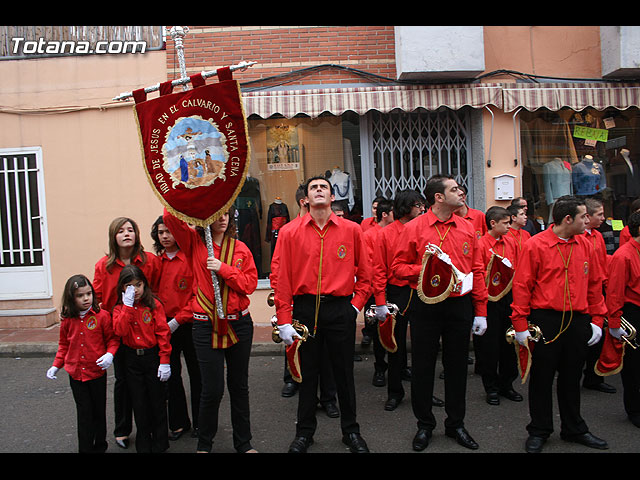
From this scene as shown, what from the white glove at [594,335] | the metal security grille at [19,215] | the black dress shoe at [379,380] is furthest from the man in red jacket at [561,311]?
the metal security grille at [19,215]

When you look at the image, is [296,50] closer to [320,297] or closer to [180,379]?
[320,297]

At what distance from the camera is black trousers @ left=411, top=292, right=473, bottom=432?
4.50m

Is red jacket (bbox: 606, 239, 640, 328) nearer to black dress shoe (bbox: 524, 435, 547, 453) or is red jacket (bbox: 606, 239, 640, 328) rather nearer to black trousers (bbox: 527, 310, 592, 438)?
black trousers (bbox: 527, 310, 592, 438)

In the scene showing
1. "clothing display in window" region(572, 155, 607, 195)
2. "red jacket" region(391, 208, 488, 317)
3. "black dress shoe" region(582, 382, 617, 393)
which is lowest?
"black dress shoe" region(582, 382, 617, 393)

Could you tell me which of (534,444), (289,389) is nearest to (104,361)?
(289,389)

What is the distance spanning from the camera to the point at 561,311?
4.35 metres

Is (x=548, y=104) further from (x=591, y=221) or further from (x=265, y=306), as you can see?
(x=265, y=306)

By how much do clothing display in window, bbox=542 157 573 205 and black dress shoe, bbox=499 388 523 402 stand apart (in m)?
4.25

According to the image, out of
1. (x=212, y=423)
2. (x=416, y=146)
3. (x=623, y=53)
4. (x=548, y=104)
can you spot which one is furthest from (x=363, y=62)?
(x=212, y=423)

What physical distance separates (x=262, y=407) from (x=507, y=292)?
2.67 meters

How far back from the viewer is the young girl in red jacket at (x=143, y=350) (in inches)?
173

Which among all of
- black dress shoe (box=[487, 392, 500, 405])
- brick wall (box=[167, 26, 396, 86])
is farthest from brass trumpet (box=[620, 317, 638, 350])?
brick wall (box=[167, 26, 396, 86])

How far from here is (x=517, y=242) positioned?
5.96 metres

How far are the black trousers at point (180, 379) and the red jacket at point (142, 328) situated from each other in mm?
334
